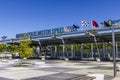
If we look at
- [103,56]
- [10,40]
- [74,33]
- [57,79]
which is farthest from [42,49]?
[57,79]

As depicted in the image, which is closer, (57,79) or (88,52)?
(57,79)

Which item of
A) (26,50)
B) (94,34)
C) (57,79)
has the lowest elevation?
(57,79)

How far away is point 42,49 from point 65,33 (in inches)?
1051

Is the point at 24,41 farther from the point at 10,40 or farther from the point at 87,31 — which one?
the point at 10,40

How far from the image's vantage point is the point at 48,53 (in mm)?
73938

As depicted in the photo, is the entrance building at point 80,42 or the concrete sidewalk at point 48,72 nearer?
the concrete sidewalk at point 48,72

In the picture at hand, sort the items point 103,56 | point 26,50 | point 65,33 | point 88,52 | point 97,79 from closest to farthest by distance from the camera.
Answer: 1. point 97,79
2. point 26,50
3. point 65,33
4. point 103,56
5. point 88,52

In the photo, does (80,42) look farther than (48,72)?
Yes

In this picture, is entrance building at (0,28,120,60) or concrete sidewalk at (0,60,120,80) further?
entrance building at (0,28,120,60)

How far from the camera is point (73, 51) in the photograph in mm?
62438

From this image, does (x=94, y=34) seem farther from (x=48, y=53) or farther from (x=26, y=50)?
(x=48, y=53)

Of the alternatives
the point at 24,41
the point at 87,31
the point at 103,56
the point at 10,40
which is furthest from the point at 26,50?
the point at 10,40

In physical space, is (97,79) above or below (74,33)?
below

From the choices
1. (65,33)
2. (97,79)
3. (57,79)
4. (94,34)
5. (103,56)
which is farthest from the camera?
(103,56)
